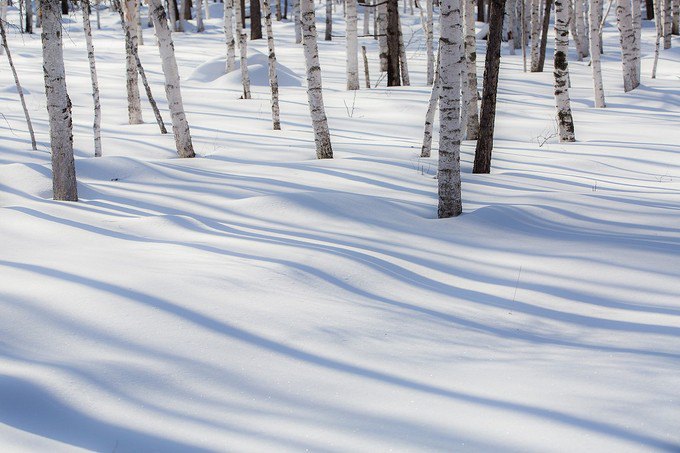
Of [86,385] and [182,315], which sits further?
[182,315]

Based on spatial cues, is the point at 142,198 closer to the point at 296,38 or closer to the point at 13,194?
the point at 13,194

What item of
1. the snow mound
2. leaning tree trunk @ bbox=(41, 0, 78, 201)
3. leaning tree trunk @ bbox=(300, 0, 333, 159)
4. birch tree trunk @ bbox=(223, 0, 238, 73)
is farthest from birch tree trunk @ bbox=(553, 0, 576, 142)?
birch tree trunk @ bbox=(223, 0, 238, 73)

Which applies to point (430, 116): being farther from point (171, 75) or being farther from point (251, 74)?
point (251, 74)

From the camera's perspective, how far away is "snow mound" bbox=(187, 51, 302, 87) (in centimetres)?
2283

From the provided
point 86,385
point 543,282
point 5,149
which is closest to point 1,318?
point 86,385

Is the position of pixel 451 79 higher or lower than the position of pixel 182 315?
higher

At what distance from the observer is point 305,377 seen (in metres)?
4.13

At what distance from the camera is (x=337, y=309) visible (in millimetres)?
5148

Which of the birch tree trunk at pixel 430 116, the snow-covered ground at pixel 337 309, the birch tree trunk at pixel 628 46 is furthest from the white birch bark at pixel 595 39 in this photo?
the birch tree trunk at pixel 430 116

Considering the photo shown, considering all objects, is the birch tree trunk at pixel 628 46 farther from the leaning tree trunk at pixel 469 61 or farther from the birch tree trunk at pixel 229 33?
the birch tree trunk at pixel 229 33

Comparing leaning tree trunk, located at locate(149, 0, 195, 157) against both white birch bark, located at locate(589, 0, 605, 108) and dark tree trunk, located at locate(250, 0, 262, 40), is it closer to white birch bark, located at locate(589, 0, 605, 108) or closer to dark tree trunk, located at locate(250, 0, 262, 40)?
white birch bark, located at locate(589, 0, 605, 108)

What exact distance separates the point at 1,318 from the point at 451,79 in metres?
4.77

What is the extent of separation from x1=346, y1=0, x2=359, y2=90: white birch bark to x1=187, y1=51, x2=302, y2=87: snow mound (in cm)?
295

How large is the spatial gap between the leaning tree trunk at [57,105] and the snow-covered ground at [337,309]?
20.6 inches
